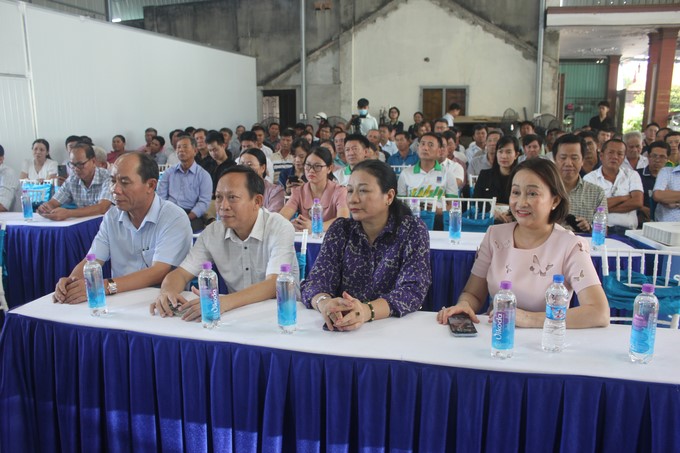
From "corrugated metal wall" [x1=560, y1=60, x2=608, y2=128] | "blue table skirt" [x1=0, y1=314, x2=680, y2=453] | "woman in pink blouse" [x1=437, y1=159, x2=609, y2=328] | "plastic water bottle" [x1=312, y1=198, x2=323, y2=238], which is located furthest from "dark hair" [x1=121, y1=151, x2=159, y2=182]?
"corrugated metal wall" [x1=560, y1=60, x2=608, y2=128]

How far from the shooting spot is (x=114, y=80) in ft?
25.1

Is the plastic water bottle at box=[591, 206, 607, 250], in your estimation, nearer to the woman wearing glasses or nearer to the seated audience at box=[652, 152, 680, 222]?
the seated audience at box=[652, 152, 680, 222]

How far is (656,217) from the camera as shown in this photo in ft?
13.9

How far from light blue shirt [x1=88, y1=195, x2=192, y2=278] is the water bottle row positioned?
4.87 ft

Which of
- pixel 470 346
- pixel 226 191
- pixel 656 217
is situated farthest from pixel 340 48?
pixel 470 346

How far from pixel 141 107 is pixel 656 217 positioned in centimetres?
728

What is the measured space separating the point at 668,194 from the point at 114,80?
23.4 feet

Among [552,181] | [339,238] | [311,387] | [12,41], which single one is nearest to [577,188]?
[552,181]

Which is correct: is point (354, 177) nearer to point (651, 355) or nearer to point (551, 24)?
point (651, 355)

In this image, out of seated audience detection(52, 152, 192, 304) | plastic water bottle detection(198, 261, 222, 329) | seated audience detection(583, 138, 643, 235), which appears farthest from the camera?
seated audience detection(583, 138, 643, 235)

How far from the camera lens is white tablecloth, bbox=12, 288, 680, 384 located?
1.46 meters

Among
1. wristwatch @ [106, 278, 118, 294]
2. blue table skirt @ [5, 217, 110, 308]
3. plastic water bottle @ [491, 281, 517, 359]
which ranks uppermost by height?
plastic water bottle @ [491, 281, 517, 359]

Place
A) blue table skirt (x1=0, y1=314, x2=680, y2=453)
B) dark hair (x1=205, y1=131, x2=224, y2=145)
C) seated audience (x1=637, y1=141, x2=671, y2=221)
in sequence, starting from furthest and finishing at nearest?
dark hair (x1=205, y1=131, x2=224, y2=145) → seated audience (x1=637, y1=141, x2=671, y2=221) → blue table skirt (x1=0, y1=314, x2=680, y2=453)

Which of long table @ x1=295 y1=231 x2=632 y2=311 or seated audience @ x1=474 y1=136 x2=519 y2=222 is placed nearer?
long table @ x1=295 y1=231 x2=632 y2=311
